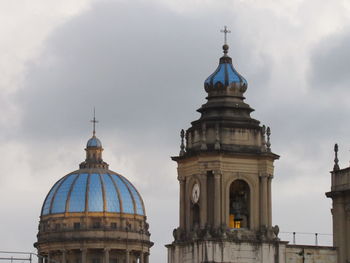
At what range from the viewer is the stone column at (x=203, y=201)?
9150 cm

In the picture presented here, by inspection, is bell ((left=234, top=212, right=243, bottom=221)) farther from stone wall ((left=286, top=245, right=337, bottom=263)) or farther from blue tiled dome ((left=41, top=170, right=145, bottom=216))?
blue tiled dome ((left=41, top=170, right=145, bottom=216))

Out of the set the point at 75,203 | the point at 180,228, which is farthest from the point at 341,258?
the point at 75,203

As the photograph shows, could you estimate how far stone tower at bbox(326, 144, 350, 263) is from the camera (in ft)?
309

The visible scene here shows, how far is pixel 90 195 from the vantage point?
168 metres

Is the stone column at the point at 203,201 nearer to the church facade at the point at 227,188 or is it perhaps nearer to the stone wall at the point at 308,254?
the church facade at the point at 227,188

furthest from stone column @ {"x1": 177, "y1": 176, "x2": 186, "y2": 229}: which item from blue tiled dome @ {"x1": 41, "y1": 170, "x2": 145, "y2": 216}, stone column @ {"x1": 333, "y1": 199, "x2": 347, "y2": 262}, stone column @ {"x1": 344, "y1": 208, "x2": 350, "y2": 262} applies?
blue tiled dome @ {"x1": 41, "y1": 170, "x2": 145, "y2": 216}

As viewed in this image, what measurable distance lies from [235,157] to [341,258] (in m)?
8.54

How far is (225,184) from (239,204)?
2184mm

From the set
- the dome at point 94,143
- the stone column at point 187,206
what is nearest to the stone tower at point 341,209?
the stone column at point 187,206

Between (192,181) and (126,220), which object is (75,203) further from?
(192,181)

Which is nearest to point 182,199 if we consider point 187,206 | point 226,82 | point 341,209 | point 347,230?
point 187,206

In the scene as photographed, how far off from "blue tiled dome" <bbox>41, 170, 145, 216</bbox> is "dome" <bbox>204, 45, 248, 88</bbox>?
73457 mm

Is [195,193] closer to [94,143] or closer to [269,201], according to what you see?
[269,201]

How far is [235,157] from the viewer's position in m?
92.4
